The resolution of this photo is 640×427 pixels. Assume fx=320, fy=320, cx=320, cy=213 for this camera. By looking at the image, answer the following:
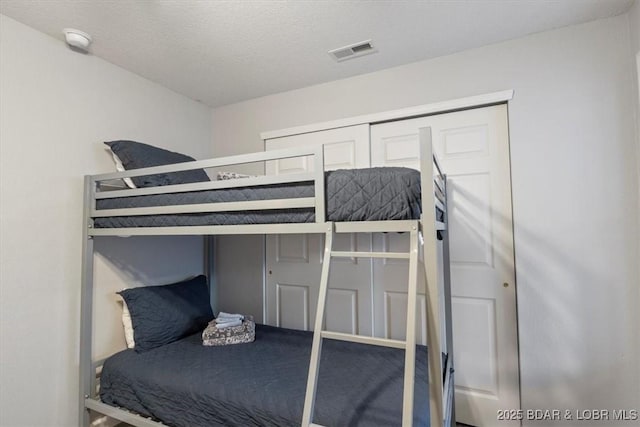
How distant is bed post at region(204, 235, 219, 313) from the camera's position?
3.02 meters

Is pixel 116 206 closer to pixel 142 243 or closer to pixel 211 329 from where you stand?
pixel 142 243

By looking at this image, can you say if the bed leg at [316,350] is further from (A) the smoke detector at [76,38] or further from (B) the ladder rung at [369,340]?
(A) the smoke detector at [76,38]

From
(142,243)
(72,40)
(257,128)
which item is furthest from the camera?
(257,128)

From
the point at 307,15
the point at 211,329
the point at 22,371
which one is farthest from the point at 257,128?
the point at 22,371

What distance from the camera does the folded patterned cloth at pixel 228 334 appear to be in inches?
82.4

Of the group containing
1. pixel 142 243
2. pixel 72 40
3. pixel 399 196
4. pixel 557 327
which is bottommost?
pixel 557 327

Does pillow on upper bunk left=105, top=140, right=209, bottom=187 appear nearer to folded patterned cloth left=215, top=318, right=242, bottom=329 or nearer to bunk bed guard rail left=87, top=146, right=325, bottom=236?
bunk bed guard rail left=87, top=146, right=325, bottom=236

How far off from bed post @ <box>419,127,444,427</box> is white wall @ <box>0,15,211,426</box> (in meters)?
2.13

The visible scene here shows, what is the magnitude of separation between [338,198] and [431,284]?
50 centimetres

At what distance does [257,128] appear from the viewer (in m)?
2.91

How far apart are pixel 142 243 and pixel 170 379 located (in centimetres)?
116

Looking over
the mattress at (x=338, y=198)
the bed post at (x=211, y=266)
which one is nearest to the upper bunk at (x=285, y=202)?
the mattress at (x=338, y=198)

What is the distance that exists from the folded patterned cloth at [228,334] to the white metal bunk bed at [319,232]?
0.53 m

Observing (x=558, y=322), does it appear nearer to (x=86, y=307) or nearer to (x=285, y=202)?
(x=285, y=202)
